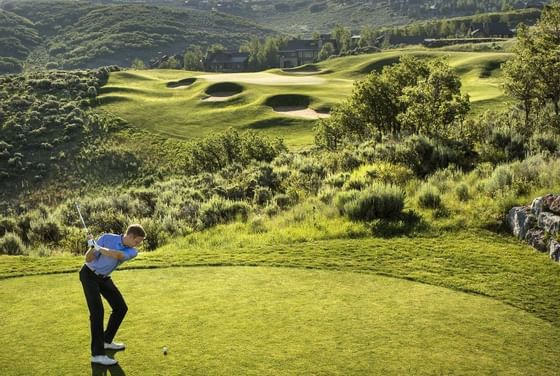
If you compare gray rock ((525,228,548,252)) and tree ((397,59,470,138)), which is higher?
tree ((397,59,470,138))

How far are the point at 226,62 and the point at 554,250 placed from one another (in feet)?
505

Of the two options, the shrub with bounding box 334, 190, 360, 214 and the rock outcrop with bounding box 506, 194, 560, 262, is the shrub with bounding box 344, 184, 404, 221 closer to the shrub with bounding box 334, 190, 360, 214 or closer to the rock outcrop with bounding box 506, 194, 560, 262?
the shrub with bounding box 334, 190, 360, 214

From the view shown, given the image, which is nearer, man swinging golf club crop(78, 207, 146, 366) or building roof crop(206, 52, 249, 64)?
man swinging golf club crop(78, 207, 146, 366)

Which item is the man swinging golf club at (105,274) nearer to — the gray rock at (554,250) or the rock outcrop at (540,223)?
the gray rock at (554,250)

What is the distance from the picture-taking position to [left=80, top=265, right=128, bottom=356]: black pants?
24.2 ft

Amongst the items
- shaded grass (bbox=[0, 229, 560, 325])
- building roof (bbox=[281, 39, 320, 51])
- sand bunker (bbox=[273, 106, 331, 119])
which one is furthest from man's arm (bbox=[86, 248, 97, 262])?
building roof (bbox=[281, 39, 320, 51])

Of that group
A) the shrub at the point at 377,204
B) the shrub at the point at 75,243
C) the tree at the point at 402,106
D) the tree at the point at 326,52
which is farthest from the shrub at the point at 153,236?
the tree at the point at 326,52

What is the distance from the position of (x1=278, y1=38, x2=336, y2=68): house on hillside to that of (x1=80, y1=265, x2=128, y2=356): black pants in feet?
507

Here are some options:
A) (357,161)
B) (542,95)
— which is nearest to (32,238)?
(357,161)

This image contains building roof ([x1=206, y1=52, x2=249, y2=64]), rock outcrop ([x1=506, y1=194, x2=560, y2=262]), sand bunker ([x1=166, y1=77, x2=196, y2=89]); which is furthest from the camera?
building roof ([x1=206, y1=52, x2=249, y2=64])

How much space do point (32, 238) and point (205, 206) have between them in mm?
5697

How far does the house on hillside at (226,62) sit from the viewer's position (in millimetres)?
156500

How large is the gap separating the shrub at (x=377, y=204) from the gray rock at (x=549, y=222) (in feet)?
11.5

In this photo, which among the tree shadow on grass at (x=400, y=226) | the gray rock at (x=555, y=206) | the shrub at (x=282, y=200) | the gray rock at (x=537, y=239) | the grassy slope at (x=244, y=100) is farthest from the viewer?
the grassy slope at (x=244, y=100)
